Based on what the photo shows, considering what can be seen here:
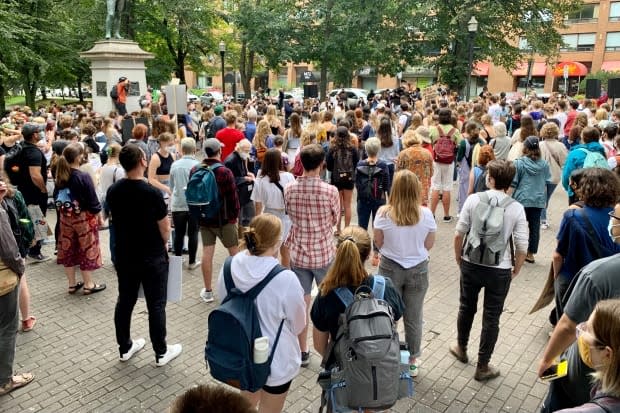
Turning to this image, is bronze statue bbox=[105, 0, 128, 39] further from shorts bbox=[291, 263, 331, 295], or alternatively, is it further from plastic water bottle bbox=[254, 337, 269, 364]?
plastic water bottle bbox=[254, 337, 269, 364]

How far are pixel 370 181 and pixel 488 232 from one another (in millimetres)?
2916

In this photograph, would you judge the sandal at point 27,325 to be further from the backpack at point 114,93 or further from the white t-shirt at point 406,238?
the backpack at point 114,93

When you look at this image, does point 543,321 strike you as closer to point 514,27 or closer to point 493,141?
point 493,141

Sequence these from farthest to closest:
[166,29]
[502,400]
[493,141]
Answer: [166,29], [493,141], [502,400]

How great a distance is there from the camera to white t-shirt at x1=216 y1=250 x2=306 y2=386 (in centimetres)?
294

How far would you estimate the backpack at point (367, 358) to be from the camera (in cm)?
268

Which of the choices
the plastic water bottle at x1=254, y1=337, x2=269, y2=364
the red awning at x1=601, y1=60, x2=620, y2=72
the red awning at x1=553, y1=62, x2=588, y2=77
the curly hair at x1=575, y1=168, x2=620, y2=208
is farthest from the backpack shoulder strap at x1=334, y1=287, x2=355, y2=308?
the red awning at x1=601, y1=60, x2=620, y2=72

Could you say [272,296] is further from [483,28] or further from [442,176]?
[483,28]

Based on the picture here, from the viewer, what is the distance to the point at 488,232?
13.0 feet

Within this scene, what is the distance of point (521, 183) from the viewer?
22.1 feet

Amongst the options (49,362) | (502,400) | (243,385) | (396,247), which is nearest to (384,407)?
(243,385)

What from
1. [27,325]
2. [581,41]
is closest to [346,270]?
[27,325]

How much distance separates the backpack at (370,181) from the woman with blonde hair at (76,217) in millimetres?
3385

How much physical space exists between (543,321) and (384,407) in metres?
3.52
